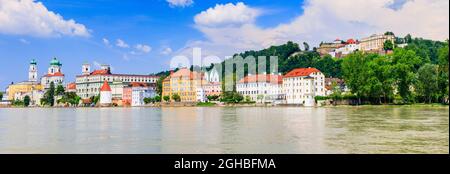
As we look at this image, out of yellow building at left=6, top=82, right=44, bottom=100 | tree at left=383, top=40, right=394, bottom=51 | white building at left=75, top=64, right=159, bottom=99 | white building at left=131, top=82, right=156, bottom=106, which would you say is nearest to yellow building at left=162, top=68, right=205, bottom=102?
white building at left=131, top=82, right=156, bottom=106

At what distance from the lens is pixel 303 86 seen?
83625 mm

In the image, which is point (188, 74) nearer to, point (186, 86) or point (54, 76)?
point (186, 86)

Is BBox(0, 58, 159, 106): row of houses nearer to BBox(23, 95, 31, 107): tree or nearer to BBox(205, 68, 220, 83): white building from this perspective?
BBox(23, 95, 31, 107): tree

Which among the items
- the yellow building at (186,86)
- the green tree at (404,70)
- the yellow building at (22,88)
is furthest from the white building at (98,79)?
the green tree at (404,70)

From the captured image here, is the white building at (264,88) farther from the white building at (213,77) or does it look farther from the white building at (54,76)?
the white building at (54,76)

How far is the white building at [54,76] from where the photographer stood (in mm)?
145500

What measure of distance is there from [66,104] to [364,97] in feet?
265

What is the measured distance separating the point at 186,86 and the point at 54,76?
60.1m

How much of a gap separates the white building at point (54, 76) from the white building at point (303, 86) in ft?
264

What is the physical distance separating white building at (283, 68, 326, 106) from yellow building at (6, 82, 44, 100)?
284 feet

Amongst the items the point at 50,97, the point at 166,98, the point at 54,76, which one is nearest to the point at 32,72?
the point at 54,76
